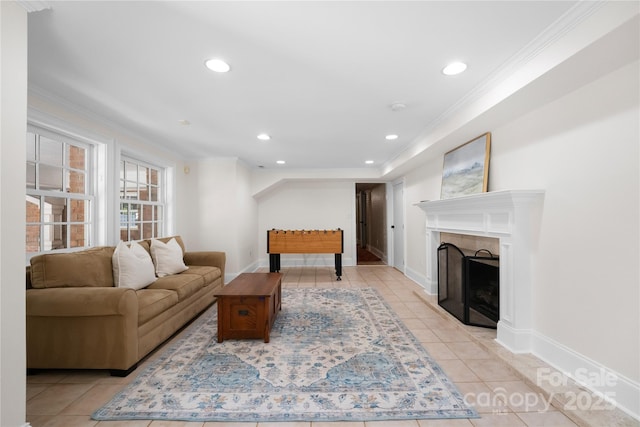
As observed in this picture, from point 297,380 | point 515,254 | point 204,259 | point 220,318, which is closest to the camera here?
point 297,380

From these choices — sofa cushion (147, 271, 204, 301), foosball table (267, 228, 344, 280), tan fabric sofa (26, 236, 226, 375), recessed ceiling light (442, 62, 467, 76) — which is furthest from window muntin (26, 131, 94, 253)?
recessed ceiling light (442, 62, 467, 76)

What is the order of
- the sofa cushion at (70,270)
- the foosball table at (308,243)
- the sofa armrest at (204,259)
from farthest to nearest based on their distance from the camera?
the foosball table at (308,243), the sofa armrest at (204,259), the sofa cushion at (70,270)

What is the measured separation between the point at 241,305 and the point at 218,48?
6.81 feet

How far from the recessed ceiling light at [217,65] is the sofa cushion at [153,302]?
1.87m

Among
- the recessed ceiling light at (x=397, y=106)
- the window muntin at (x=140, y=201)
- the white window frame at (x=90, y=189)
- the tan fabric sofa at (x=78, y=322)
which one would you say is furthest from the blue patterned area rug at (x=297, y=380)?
the recessed ceiling light at (x=397, y=106)

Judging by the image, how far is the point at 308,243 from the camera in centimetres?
540

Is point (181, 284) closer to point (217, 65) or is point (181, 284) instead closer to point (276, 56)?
point (217, 65)

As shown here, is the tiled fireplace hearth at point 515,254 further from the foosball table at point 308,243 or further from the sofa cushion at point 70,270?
the sofa cushion at point 70,270

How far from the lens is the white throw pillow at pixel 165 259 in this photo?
3.39m

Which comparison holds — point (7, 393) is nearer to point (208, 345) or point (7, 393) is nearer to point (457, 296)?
point (208, 345)

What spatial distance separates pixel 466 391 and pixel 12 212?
2.71 m

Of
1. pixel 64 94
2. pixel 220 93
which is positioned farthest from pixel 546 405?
pixel 64 94

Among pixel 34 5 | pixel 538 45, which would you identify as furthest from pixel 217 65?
pixel 538 45

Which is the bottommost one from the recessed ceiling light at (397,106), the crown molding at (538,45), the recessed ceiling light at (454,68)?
the crown molding at (538,45)
